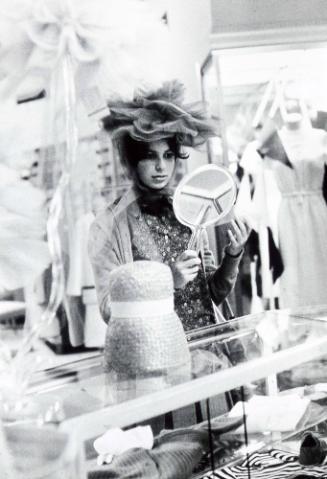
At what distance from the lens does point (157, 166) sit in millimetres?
953

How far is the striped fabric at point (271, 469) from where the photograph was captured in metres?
0.73

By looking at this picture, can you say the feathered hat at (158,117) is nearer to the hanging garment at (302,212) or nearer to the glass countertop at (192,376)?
the glass countertop at (192,376)

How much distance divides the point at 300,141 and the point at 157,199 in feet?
2.28

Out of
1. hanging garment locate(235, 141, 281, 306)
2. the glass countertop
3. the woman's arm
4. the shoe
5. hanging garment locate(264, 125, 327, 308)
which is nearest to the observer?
the glass countertop

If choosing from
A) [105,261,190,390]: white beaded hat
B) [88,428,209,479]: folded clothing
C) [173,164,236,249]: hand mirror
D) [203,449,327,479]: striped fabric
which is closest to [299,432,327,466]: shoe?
[203,449,327,479]: striped fabric

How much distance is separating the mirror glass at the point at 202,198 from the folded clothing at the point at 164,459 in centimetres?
39

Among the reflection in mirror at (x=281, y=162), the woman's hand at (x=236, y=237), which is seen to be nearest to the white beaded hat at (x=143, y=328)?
Result: the woman's hand at (x=236, y=237)

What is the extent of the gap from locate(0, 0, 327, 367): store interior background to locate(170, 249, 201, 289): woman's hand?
6cm

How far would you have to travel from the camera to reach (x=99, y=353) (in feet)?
2.76

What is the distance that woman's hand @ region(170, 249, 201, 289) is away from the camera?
964 millimetres

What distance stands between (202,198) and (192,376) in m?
0.44

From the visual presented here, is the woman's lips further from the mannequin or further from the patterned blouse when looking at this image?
the mannequin

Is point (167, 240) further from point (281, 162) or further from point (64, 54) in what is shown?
point (281, 162)

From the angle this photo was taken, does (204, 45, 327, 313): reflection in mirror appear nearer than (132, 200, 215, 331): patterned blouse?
No
